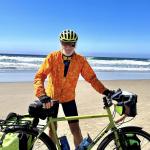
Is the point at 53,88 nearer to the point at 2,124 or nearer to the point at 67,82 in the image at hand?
the point at 67,82

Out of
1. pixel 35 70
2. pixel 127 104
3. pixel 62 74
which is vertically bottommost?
pixel 35 70

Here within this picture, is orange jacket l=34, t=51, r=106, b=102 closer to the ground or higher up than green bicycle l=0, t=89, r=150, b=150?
higher up

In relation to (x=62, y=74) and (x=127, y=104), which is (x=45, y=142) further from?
(x=127, y=104)

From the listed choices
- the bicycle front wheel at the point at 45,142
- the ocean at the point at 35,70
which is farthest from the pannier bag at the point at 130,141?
the ocean at the point at 35,70

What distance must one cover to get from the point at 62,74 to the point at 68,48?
351 mm

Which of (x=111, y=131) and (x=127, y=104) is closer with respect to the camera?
(x=127, y=104)

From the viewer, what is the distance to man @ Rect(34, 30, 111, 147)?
16.6 feet

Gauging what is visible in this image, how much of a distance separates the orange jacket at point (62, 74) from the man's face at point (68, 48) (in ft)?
0.30

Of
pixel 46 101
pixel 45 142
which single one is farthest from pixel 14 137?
pixel 46 101

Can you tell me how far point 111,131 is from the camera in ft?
16.2

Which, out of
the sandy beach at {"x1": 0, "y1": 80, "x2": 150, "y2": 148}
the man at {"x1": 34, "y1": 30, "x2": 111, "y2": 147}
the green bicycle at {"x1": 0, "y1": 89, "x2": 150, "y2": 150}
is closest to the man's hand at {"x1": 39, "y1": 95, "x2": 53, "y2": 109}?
the green bicycle at {"x1": 0, "y1": 89, "x2": 150, "y2": 150}

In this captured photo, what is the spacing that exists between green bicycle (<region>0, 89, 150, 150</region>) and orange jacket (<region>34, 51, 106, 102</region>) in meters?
0.42

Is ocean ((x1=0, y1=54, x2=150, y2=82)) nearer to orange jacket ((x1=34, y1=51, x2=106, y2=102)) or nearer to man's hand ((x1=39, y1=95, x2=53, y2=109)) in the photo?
orange jacket ((x1=34, y1=51, x2=106, y2=102))

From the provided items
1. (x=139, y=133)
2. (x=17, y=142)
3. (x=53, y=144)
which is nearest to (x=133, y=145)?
(x=139, y=133)
